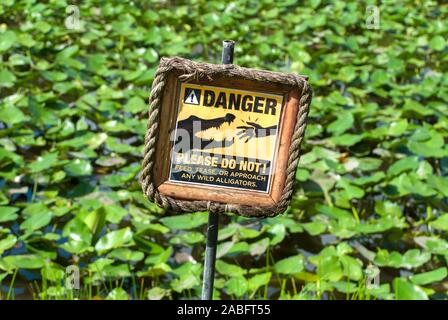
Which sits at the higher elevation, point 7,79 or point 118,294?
point 7,79

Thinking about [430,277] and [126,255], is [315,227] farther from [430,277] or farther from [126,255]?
[126,255]

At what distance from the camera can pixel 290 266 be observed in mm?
1968

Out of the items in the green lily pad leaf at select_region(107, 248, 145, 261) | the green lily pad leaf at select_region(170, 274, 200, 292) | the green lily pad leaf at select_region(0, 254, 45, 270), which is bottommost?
the green lily pad leaf at select_region(170, 274, 200, 292)

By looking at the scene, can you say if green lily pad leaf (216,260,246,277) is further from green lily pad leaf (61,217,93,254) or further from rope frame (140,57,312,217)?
rope frame (140,57,312,217)

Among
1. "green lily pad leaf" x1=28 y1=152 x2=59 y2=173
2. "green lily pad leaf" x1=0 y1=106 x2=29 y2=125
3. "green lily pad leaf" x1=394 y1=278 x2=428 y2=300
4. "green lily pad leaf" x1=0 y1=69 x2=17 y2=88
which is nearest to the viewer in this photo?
"green lily pad leaf" x1=394 y1=278 x2=428 y2=300

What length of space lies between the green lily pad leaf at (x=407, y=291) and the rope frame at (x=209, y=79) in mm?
639

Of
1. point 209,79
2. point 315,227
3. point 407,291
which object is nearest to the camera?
point 209,79

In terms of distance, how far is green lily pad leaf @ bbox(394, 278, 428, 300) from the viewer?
1737 millimetres

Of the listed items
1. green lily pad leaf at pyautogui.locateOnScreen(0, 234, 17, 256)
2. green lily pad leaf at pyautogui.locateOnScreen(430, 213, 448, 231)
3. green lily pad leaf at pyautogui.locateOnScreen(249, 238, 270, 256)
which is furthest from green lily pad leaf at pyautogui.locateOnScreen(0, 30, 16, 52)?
green lily pad leaf at pyautogui.locateOnScreen(430, 213, 448, 231)

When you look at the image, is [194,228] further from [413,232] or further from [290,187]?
[290,187]

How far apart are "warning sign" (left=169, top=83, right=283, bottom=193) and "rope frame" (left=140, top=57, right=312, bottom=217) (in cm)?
3

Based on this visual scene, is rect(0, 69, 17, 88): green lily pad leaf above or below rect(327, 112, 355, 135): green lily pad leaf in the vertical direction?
above

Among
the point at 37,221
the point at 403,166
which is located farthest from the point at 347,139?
the point at 37,221

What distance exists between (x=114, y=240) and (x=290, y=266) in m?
0.48
